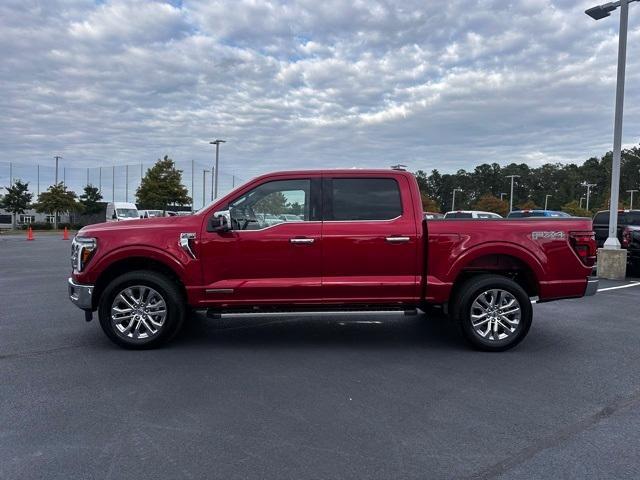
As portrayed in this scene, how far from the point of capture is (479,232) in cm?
573

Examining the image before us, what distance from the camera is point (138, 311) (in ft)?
18.6

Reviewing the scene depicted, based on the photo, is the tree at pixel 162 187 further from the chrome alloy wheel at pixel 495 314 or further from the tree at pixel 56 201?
the chrome alloy wheel at pixel 495 314

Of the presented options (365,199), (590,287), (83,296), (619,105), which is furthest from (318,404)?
(619,105)

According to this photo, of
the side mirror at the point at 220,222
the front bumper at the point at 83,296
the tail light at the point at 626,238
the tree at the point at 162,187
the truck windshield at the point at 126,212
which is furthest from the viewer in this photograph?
the tree at the point at 162,187

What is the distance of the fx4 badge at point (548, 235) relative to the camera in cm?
575

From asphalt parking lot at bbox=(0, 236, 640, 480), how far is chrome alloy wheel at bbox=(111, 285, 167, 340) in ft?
0.82

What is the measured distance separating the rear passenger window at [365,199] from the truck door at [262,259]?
0.33 meters

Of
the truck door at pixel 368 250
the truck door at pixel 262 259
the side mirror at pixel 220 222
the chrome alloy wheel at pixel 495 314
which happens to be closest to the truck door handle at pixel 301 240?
the truck door at pixel 262 259

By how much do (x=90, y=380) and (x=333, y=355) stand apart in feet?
8.00

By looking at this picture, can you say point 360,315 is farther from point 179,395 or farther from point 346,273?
point 179,395

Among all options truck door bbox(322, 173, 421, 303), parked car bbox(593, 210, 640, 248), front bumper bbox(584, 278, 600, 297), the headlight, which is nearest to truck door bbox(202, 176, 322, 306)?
truck door bbox(322, 173, 421, 303)

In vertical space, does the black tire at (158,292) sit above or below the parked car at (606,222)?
below

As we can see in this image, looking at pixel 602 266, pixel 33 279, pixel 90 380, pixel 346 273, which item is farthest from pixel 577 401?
pixel 33 279

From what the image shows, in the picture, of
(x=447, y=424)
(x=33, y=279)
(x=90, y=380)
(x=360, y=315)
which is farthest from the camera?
(x=33, y=279)
